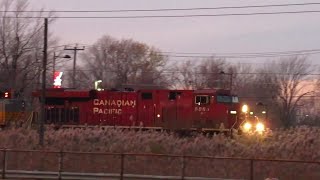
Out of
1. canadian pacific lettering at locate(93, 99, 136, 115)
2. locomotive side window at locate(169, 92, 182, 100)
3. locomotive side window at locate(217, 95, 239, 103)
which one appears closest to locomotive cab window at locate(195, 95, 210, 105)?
locomotive side window at locate(217, 95, 239, 103)

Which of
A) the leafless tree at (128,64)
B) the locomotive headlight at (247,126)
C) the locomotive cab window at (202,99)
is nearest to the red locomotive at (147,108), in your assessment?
the locomotive cab window at (202,99)

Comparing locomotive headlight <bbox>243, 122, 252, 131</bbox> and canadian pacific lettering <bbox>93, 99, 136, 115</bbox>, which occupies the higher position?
canadian pacific lettering <bbox>93, 99, 136, 115</bbox>

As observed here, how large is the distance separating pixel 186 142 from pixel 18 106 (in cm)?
1724

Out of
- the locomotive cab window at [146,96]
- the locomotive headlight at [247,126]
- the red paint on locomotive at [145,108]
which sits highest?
the locomotive cab window at [146,96]

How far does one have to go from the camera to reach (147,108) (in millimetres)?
39594

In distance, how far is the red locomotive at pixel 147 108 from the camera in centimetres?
3834

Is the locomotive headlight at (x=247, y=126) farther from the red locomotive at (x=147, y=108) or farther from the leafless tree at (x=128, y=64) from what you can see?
the leafless tree at (x=128, y=64)

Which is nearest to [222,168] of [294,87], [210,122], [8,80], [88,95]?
[210,122]

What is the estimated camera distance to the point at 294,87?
99938 mm

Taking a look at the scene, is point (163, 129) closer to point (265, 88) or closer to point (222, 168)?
point (222, 168)

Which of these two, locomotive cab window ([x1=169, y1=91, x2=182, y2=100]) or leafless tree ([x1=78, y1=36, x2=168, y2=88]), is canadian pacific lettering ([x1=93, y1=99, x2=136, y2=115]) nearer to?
locomotive cab window ([x1=169, y1=91, x2=182, y2=100])

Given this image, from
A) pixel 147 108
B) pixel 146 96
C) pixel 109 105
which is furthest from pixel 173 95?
pixel 109 105

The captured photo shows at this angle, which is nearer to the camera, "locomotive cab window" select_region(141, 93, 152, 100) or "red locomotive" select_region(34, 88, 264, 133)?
"red locomotive" select_region(34, 88, 264, 133)

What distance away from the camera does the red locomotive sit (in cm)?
3834
